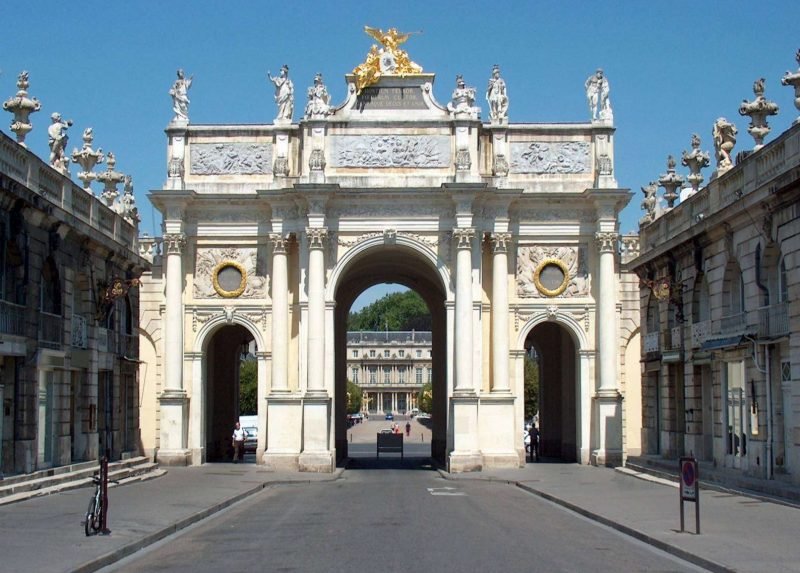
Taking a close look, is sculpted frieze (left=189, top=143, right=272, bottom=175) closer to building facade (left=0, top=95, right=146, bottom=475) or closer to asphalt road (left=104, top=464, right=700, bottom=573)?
building facade (left=0, top=95, right=146, bottom=475)

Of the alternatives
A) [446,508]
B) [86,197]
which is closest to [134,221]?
[86,197]

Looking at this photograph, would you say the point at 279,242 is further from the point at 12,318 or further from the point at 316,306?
the point at 12,318

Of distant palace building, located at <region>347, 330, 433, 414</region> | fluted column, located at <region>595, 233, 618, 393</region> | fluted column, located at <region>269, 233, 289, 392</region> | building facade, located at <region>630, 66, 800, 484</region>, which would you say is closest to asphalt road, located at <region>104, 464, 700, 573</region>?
building facade, located at <region>630, 66, 800, 484</region>

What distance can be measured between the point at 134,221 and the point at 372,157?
30.3 feet

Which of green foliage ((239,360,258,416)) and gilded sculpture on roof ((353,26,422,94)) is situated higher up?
gilded sculpture on roof ((353,26,422,94))

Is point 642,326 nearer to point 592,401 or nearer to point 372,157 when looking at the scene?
point 592,401

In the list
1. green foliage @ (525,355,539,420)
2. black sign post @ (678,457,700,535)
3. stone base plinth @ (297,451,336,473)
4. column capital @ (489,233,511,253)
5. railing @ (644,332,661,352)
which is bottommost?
stone base plinth @ (297,451,336,473)

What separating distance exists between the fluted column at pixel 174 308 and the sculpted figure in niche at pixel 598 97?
1544 cm

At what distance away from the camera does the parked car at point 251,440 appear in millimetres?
59662

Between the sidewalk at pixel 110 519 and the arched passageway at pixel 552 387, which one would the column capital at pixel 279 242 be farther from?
the arched passageway at pixel 552 387

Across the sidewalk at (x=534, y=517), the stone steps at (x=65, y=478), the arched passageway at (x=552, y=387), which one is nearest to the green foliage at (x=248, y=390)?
the arched passageway at (x=552, y=387)

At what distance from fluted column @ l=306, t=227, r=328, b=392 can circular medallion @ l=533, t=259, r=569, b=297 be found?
787 cm

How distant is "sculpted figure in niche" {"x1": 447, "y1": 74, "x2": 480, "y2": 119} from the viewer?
42844mm

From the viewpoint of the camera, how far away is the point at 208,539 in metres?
19.7
